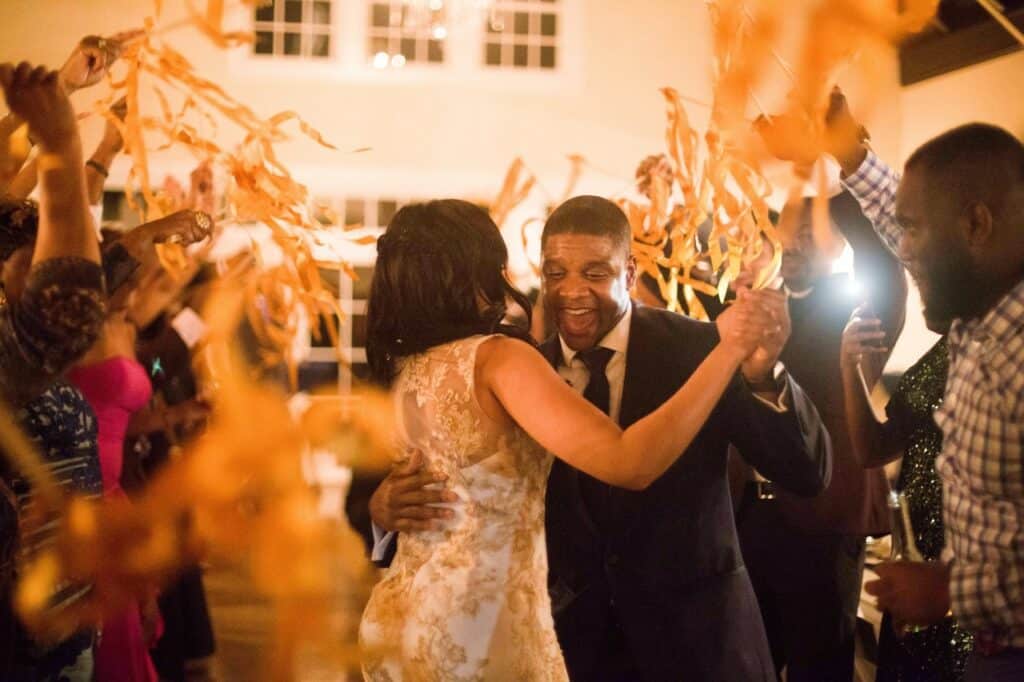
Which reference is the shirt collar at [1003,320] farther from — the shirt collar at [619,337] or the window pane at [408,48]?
the window pane at [408,48]

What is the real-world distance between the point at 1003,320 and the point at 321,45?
11.9 m

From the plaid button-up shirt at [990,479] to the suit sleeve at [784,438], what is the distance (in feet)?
2.02

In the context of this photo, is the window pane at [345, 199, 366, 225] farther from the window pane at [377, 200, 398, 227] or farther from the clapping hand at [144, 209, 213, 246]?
the clapping hand at [144, 209, 213, 246]

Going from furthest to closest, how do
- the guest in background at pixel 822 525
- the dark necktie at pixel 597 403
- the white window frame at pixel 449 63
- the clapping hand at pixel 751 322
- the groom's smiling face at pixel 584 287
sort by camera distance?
the white window frame at pixel 449 63 → the guest in background at pixel 822 525 → the groom's smiling face at pixel 584 287 → the dark necktie at pixel 597 403 → the clapping hand at pixel 751 322

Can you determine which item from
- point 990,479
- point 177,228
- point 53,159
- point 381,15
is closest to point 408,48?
point 381,15

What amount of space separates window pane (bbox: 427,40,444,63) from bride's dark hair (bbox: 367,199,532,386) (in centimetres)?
1102

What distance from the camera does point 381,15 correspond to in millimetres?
13273

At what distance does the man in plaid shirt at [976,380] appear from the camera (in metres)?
2.31

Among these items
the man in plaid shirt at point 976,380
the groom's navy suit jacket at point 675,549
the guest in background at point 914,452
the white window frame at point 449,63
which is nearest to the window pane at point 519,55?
the white window frame at point 449,63

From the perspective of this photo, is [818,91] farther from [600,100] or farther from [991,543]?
[600,100]

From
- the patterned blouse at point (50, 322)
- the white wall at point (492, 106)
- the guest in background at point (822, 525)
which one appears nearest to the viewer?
the patterned blouse at point (50, 322)

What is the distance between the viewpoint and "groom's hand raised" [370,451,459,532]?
255 cm

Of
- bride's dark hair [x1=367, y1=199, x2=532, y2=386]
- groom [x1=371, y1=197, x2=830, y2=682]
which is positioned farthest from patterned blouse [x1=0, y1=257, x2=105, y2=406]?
groom [x1=371, y1=197, x2=830, y2=682]

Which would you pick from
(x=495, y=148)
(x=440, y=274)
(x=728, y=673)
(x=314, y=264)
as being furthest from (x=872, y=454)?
(x=495, y=148)
